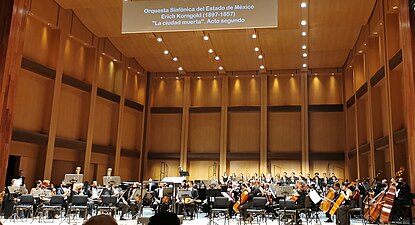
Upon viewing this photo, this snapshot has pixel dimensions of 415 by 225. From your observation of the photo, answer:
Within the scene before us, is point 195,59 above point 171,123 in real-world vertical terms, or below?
above

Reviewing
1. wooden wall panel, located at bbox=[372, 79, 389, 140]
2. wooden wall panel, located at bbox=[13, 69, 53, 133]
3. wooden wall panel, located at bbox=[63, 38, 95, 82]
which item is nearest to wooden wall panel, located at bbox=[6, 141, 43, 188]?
wooden wall panel, located at bbox=[13, 69, 53, 133]

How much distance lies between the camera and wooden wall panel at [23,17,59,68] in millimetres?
15359

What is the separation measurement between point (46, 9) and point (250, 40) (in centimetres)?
917

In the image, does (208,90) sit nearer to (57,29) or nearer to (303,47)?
(303,47)

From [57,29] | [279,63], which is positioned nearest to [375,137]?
[279,63]

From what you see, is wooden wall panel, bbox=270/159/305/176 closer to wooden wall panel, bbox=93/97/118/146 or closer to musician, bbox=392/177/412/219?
wooden wall panel, bbox=93/97/118/146

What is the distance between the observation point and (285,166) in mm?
22266

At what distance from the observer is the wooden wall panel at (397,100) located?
45.8ft

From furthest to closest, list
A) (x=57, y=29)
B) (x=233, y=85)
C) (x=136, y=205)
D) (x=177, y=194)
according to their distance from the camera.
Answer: (x=233, y=85) → (x=57, y=29) → (x=136, y=205) → (x=177, y=194)

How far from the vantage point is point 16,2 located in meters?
11.1

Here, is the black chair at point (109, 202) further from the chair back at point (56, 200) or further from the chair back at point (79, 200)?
the chair back at point (56, 200)

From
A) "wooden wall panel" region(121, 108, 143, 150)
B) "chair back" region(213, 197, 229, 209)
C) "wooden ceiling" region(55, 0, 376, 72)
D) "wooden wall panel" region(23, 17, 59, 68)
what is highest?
"wooden ceiling" region(55, 0, 376, 72)

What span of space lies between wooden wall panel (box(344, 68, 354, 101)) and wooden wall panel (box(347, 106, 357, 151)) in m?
0.84

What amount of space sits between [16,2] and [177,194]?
23.8 feet
